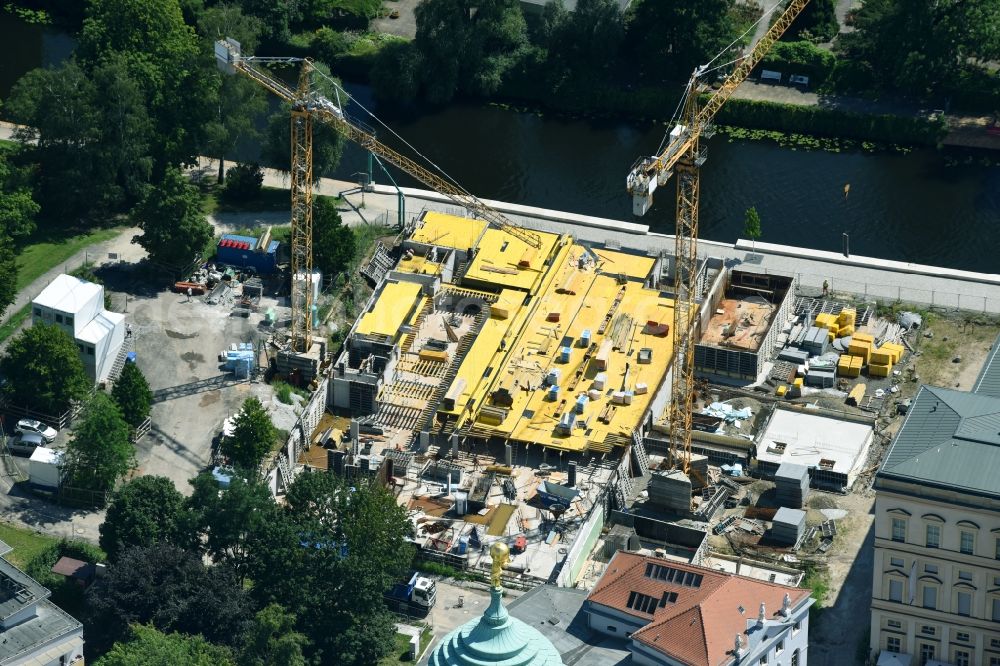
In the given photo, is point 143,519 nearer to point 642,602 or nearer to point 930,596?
point 642,602

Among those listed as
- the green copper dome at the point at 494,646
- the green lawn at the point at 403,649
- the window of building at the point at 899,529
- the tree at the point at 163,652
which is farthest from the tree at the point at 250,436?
the green copper dome at the point at 494,646

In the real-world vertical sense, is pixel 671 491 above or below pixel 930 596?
below

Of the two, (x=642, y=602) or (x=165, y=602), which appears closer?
(x=642, y=602)

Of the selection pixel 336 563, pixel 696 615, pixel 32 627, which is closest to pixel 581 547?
pixel 336 563

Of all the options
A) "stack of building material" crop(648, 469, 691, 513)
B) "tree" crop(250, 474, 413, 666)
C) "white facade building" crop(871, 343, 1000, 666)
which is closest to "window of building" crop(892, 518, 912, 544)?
"white facade building" crop(871, 343, 1000, 666)

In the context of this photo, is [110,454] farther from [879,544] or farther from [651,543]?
[879,544]

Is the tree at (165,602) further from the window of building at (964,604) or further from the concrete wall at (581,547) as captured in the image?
the window of building at (964,604)

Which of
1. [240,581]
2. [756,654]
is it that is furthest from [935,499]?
[240,581]
